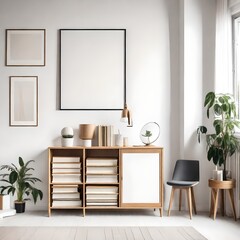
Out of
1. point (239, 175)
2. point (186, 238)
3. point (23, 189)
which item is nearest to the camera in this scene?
point (186, 238)

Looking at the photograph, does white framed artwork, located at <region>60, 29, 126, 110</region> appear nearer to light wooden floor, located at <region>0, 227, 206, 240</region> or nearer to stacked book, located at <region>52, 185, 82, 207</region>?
stacked book, located at <region>52, 185, 82, 207</region>

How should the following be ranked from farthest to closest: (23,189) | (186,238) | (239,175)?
(23,189) → (239,175) → (186,238)

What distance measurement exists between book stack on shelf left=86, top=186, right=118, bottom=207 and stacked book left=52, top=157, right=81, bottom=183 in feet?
0.67

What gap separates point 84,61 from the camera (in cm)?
575

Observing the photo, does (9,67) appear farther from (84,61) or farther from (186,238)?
(186,238)

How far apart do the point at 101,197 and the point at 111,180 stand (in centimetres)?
24

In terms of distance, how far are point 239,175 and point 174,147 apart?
38.1 inches

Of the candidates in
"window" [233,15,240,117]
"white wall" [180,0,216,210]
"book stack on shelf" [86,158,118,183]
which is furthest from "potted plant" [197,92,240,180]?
"book stack on shelf" [86,158,118,183]

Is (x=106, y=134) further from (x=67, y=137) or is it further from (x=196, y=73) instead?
(x=196, y=73)

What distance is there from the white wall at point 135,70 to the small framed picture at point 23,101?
0.22 feet

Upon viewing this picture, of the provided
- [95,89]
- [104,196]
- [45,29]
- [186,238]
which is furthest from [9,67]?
[186,238]

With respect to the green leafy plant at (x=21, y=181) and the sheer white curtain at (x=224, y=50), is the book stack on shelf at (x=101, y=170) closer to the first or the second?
the green leafy plant at (x=21, y=181)

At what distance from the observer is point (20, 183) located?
554cm

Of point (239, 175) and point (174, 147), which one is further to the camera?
point (174, 147)
